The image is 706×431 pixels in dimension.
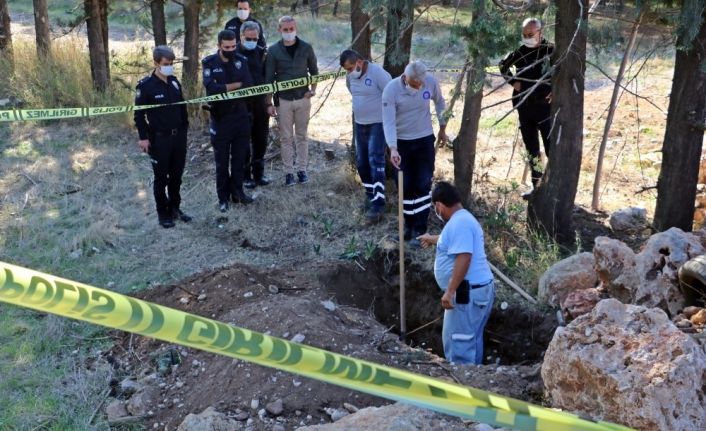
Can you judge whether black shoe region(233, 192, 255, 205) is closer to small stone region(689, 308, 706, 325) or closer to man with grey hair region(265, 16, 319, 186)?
man with grey hair region(265, 16, 319, 186)

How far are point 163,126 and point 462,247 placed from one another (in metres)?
3.76

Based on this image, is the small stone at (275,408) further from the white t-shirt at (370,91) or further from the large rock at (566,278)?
the white t-shirt at (370,91)

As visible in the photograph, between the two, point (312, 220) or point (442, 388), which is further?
point (312, 220)

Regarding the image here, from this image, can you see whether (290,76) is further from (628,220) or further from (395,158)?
(628,220)

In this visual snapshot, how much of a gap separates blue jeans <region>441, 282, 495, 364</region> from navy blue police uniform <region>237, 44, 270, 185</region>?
426cm

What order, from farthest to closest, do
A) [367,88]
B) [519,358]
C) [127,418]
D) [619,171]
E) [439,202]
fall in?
[619,171], [367,88], [519,358], [439,202], [127,418]

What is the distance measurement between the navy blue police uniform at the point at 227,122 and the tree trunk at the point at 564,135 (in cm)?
318

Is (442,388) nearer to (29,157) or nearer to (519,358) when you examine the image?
(519,358)

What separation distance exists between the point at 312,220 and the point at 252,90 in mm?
1593

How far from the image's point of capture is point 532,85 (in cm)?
806

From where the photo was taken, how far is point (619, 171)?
33.1ft

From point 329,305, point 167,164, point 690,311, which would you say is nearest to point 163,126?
point 167,164

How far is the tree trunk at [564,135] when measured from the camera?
6988 mm

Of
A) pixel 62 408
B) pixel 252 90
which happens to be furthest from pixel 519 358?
pixel 252 90
